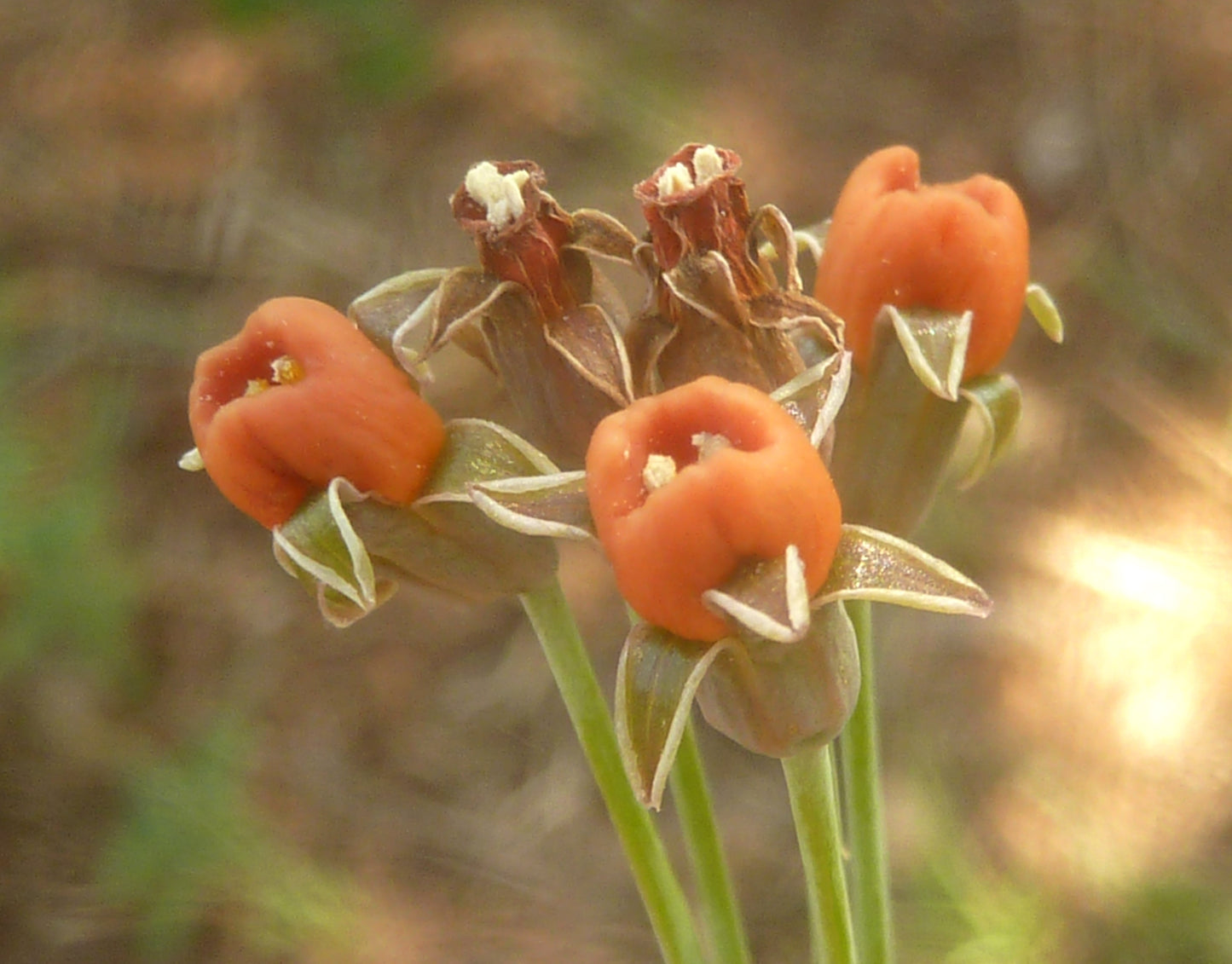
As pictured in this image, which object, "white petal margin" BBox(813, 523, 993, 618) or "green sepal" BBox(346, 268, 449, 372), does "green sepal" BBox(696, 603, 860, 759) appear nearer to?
"white petal margin" BBox(813, 523, 993, 618)

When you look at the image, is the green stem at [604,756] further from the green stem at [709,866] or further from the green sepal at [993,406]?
the green sepal at [993,406]

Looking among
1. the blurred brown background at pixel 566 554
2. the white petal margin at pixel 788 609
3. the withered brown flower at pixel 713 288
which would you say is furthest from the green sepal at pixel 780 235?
the blurred brown background at pixel 566 554

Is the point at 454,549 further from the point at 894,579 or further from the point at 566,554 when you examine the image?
the point at 566,554

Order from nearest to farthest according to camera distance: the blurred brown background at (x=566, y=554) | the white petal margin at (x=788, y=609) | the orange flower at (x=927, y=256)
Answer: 1. the white petal margin at (x=788, y=609)
2. the orange flower at (x=927, y=256)
3. the blurred brown background at (x=566, y=554)

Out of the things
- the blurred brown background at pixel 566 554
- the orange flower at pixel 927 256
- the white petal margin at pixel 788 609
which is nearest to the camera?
the white petal margin at pixel 788 609

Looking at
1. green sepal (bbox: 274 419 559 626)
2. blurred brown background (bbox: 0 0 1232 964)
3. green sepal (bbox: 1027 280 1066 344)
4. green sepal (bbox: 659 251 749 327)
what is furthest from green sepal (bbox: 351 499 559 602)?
blurred brown background (bbox: 0 0 1232 964)

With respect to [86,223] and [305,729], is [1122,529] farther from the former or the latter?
[86,223]
